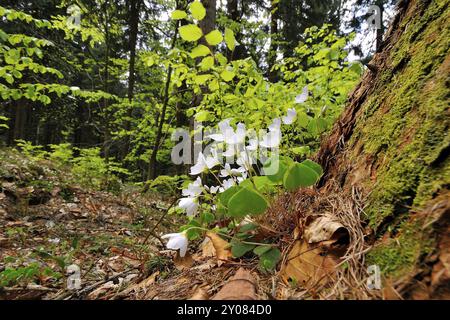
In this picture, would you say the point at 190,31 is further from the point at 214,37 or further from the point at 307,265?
the point at 307,265

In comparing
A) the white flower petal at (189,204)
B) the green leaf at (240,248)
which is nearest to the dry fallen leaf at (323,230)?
the green leaf at (240,248)

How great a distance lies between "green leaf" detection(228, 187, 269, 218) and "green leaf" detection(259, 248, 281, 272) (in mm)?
147

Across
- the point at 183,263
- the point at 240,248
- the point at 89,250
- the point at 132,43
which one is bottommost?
the point at 89,250

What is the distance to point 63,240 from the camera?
119 inches

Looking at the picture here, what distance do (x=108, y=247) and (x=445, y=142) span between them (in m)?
2.66

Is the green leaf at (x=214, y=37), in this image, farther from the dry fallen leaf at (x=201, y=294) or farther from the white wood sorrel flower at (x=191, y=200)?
the dry fallen leaf at (x=201, y=294)

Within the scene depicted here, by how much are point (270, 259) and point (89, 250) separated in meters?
2.18

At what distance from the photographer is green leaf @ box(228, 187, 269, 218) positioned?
3.34 ft

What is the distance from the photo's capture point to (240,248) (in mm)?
1125

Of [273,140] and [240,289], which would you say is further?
[273,140]

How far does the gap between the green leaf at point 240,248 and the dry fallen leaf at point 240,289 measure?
128 mm

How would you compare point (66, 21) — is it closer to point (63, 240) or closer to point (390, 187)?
point (63, 240)

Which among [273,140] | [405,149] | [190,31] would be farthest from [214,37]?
[405,149]
